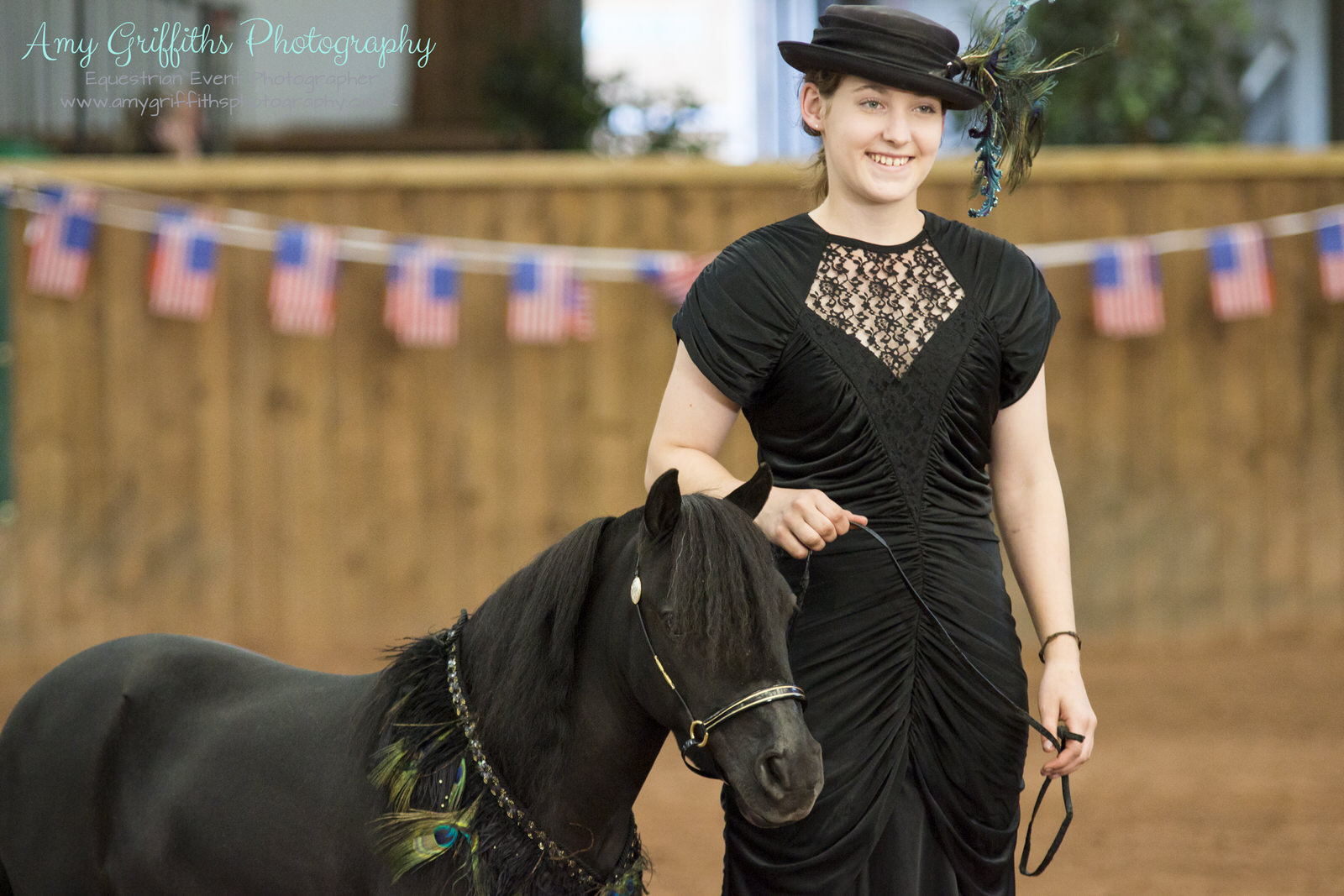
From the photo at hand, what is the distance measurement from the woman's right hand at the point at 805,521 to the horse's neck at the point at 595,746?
0.20 meters

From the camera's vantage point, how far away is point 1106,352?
6492 mm

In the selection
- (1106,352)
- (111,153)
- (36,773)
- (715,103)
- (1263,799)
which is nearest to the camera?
(36,773)

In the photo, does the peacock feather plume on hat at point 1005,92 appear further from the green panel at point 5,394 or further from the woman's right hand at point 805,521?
the green panel at point 5,394


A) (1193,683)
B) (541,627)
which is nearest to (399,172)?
(1193,683)

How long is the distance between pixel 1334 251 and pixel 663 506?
5.87 meters

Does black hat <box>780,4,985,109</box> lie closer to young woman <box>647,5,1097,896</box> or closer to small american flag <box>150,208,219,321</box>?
young woman <box>647,5,1097,896</box>

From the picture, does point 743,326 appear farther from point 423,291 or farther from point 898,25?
point 423,291

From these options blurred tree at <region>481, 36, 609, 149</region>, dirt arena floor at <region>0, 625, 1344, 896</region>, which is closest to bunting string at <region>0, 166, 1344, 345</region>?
dirt arena floor at <region>0, 625, 1344, 896</region>

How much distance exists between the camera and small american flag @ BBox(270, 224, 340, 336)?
20.4 ft

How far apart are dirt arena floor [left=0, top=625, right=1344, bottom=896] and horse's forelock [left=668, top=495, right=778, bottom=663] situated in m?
1.52

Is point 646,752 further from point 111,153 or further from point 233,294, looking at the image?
point 111,153

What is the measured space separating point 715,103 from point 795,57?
33.2 ft

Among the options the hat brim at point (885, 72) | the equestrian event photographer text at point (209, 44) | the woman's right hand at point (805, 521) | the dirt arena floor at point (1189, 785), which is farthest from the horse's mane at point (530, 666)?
the equestrian event photographer text at point (209, 44)

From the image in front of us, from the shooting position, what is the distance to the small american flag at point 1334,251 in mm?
6336
